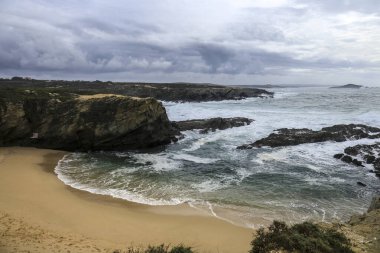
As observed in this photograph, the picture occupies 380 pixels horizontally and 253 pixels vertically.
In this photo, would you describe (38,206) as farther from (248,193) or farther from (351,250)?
(351,250)

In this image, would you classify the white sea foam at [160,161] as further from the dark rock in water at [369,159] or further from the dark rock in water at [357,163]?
the dark rock in water at [369,159]

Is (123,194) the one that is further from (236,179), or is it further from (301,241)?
(301,241)

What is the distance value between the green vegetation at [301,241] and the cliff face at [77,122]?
19.0 meters

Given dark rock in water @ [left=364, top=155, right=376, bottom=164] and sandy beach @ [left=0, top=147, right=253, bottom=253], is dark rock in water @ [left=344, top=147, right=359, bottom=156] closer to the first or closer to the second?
dark rock in water @ [left=364, top=155, right=376, bottom=164]

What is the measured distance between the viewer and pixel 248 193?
16828mm

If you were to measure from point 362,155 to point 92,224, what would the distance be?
62.1 ft

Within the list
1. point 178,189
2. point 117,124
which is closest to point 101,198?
point 178,189

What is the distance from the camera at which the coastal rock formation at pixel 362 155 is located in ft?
76.0

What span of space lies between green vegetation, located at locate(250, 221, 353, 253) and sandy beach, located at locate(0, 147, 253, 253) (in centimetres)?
226

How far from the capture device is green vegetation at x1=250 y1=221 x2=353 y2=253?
337 inches

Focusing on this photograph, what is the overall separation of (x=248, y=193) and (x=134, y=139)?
1314 cm

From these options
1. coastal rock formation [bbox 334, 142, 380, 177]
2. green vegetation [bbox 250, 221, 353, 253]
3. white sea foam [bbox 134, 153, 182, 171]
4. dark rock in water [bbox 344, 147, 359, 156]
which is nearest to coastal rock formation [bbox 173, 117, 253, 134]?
white sea foam [bbox 134, 153, 182, 171]

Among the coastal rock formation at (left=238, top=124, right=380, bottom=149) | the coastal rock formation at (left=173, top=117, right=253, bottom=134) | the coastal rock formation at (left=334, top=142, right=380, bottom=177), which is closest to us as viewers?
the coastal rock formation at (left=334, top=142, right=380, bottom=177)

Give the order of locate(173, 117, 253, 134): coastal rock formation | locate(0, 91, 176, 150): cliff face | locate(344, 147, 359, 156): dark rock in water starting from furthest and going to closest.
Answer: locate(173, 117, 253, 134): coastal rock formation < locate(0, 91, 176, 150): cliff face < locate(344, 147, 359, 156): dark rock in water
